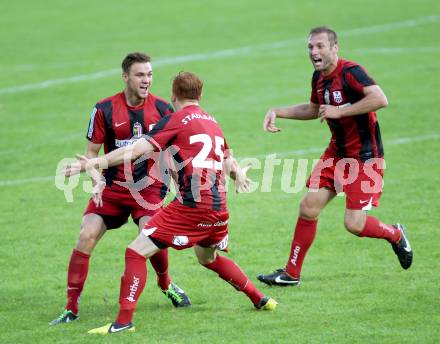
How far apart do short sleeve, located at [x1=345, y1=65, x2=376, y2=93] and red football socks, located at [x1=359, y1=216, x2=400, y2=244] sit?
→ 1430 millimetres

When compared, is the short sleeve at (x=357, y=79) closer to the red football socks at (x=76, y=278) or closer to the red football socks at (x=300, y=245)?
the red football socks at (x=300, y=245)

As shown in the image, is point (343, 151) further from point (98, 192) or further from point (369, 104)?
point (98, 192)

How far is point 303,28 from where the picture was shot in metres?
27.6

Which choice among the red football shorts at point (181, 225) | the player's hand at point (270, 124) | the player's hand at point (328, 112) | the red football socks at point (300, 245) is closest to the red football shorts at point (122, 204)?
the red football shorts at point (181, 225)

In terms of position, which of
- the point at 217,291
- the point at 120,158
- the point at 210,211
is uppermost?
the point at 120,158

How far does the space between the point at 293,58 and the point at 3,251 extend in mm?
13851

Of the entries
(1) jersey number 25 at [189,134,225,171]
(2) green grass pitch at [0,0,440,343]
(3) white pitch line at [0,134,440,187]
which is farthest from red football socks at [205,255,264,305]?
(3) white pitch line at [0,134,440,187]

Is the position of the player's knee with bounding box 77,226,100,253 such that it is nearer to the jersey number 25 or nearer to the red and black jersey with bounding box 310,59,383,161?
the jersey number 25

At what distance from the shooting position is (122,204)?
9078 mm

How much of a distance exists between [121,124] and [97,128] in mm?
238

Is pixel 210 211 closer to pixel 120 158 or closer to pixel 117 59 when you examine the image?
pixel 120 158

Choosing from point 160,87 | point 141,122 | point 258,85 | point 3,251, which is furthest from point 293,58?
point 141,122

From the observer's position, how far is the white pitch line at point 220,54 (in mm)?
22309

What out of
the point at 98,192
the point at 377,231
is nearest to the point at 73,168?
the point at 98,192
